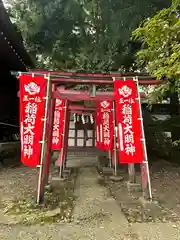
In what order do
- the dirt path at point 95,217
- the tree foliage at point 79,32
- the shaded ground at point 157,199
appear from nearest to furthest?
the dirt path at point 95,217 → the shaded ground at point 157,199 → the tree foliage at point 79,32

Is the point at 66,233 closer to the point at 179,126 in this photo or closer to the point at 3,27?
the point at 3,27

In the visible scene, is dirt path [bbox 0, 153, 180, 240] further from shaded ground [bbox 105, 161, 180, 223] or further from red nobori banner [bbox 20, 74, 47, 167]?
red nobori banner [bbox 20, 74, 47, 167]

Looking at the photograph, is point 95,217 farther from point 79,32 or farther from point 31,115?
point 79,32

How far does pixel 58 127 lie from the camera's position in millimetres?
7668

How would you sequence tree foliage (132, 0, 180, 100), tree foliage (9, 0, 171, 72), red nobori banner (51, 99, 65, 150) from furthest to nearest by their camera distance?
tree foliage (9, 0, 171, 72) < red nobori banner (51, 99, 65, 150) < tree foliage (132, 0, 180, 100)

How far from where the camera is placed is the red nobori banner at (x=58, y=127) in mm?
7605

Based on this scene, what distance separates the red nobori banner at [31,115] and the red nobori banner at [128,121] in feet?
5.43

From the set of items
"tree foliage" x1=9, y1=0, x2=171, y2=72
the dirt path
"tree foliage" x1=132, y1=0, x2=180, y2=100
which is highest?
"tree foliage" x1=9, y1=0, x2=171, y2=72

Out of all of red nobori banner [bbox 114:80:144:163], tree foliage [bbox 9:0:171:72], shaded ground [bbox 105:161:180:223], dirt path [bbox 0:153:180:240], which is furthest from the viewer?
tree foliage [bbox 9:0:171:72]

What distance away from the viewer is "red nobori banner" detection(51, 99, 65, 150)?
25.0 feet

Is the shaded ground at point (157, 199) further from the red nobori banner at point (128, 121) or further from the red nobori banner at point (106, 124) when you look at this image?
the red nobori banner at point (106, 124)

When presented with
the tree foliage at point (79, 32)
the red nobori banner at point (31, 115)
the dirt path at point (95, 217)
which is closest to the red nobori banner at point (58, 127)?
the dirt path at point (95, 217)

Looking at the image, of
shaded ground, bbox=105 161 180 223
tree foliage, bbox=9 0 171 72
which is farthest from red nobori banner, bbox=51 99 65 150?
tree foliage, bbox=9 0 171 72

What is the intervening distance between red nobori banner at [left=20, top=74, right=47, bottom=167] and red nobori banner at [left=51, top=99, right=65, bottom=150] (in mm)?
2552
